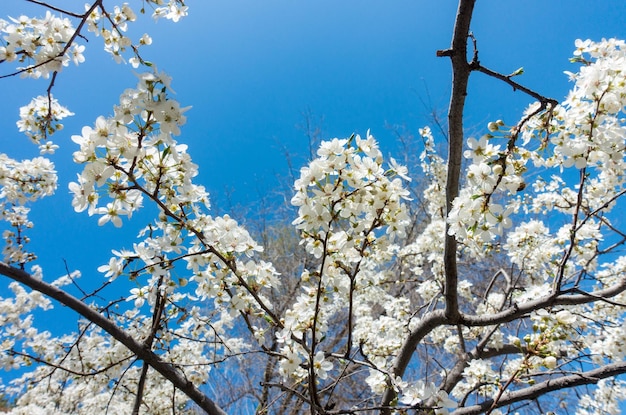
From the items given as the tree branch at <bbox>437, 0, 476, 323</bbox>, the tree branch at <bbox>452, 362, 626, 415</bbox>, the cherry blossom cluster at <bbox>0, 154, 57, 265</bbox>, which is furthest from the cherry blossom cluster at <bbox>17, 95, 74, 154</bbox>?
the tree branch at <bbox>452, 362, 626, 415</bbox>

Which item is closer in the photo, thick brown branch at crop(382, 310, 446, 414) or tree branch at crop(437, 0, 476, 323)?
tree branch at crop(437, 0, 476, 323)

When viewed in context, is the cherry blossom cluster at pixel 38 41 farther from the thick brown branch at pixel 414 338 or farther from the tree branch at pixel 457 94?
the thick brown branch at pixel 414 338

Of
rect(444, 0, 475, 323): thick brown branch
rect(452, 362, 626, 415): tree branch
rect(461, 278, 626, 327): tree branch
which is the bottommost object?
rect(452, 362, 626, 415): tree branch

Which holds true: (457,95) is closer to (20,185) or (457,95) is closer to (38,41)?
(38,41)

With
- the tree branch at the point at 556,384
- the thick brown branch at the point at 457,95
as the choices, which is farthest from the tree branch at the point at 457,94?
the tree branch at the point at 556,384

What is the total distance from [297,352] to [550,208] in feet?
12.0

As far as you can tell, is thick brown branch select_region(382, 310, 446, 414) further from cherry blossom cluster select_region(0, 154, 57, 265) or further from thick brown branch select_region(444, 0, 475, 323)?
cherry blossom cluster select_region(0, 154, 57, 265)

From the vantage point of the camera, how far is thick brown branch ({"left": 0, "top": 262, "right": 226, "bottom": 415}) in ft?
7.48

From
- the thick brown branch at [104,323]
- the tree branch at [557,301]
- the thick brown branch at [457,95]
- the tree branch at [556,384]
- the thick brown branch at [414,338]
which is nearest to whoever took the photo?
the thick brown branch at [457,95]

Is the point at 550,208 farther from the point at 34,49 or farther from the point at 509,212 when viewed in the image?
the point at 34,49

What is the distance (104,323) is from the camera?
2354 mm

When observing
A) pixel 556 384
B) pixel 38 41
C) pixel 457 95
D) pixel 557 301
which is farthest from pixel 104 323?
pixel 556 384

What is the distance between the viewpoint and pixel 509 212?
144cm

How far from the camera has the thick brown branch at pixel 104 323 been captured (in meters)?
2.28
